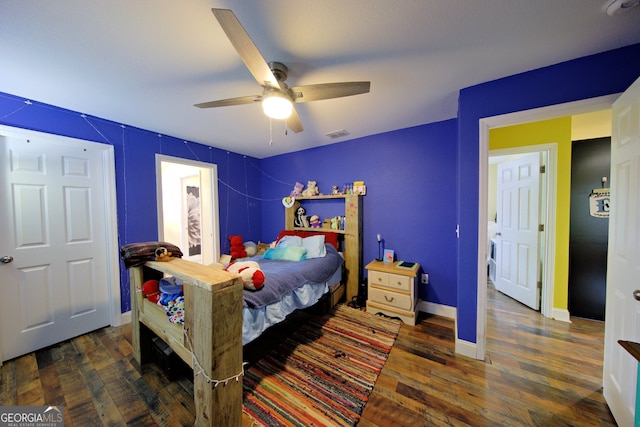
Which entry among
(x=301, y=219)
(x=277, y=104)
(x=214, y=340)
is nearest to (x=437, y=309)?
(x=301, y=219)

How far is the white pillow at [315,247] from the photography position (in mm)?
2801

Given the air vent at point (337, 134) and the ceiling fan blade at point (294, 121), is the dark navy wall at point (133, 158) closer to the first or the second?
the air vent at point (337, 134)

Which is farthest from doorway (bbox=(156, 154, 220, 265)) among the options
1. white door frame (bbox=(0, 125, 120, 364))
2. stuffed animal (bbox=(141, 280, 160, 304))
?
stuffed animal (bbox=(141, 280, 160, 304))

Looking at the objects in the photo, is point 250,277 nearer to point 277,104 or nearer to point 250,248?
point 277,104

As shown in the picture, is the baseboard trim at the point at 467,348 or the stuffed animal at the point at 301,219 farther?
the stuffed animal at the point at 301,219

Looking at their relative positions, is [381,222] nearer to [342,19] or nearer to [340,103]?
[340,103]

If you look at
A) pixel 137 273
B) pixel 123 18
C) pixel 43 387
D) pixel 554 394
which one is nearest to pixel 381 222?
pixel 554 394

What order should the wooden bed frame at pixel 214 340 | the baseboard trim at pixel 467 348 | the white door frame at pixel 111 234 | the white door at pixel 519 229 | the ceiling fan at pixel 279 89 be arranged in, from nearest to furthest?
the wooden bed frame at pixel 214 340
the ceiling fan at pixel 279 89
the baseboard trim at pixel 467 348
the white door frame at pixel 111 234
the white door at pixel 519 229

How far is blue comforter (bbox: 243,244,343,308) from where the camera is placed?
168 cm

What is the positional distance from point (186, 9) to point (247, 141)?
6.90 feet

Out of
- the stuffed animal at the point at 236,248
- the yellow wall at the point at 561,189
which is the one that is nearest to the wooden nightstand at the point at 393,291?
the yellow wall at the point at 561,189

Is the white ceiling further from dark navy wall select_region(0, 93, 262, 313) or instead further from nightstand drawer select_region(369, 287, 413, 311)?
nightstand drawer select_region(369, 287, 413, 311)

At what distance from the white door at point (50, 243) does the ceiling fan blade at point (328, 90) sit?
248 cm

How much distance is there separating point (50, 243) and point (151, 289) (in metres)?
1.41
